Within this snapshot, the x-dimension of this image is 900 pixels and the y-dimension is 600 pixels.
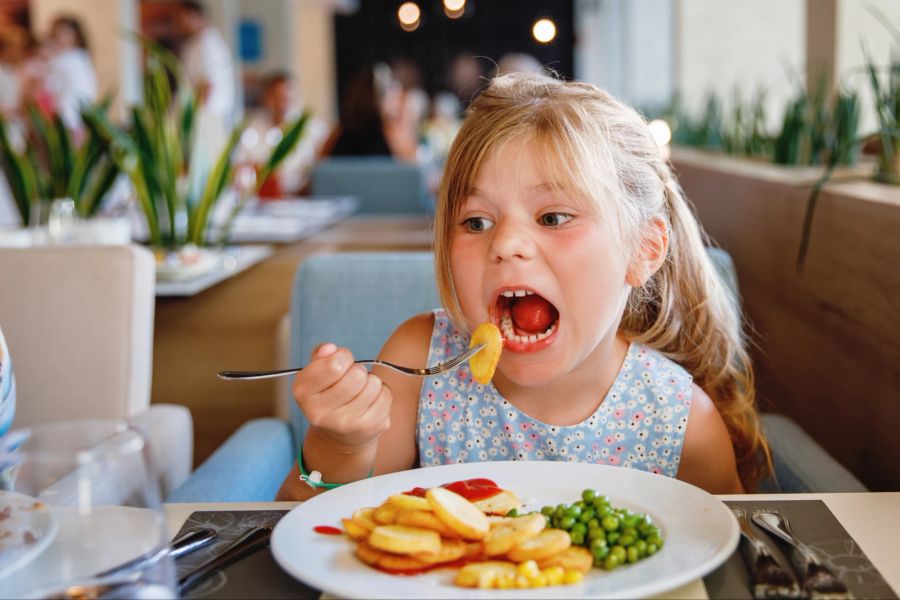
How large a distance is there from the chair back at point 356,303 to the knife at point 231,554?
0.86 meters

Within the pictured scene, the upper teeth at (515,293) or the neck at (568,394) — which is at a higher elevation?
the upper teeth at (515,293)

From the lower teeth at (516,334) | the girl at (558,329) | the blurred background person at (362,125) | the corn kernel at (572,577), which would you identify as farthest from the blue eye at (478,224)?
the blurred background person at (362,125)

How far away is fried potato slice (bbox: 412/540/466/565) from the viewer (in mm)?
737

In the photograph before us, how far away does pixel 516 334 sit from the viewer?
119 cm

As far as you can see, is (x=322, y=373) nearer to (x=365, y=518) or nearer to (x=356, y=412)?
(x=356, y=412)

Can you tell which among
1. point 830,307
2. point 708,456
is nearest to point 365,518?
point 708,456

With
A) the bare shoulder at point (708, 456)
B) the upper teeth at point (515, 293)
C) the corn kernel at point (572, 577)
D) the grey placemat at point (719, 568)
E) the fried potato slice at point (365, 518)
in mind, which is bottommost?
the bare shoulder at point (708, 456)

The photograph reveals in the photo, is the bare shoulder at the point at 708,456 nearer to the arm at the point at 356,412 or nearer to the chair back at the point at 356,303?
the arm at the point at 356,412

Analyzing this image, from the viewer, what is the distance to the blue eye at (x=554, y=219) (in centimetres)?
115

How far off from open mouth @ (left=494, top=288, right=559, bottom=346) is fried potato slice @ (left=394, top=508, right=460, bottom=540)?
1.39 feet

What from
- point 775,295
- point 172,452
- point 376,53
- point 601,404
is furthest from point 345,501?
point 376,53

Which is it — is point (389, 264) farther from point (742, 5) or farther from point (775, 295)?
point (742, 5)

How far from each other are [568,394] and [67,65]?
24.8 ft

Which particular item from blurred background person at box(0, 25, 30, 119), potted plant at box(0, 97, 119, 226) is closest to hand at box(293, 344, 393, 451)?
potted plant at box(0, 97, 119, 226)
